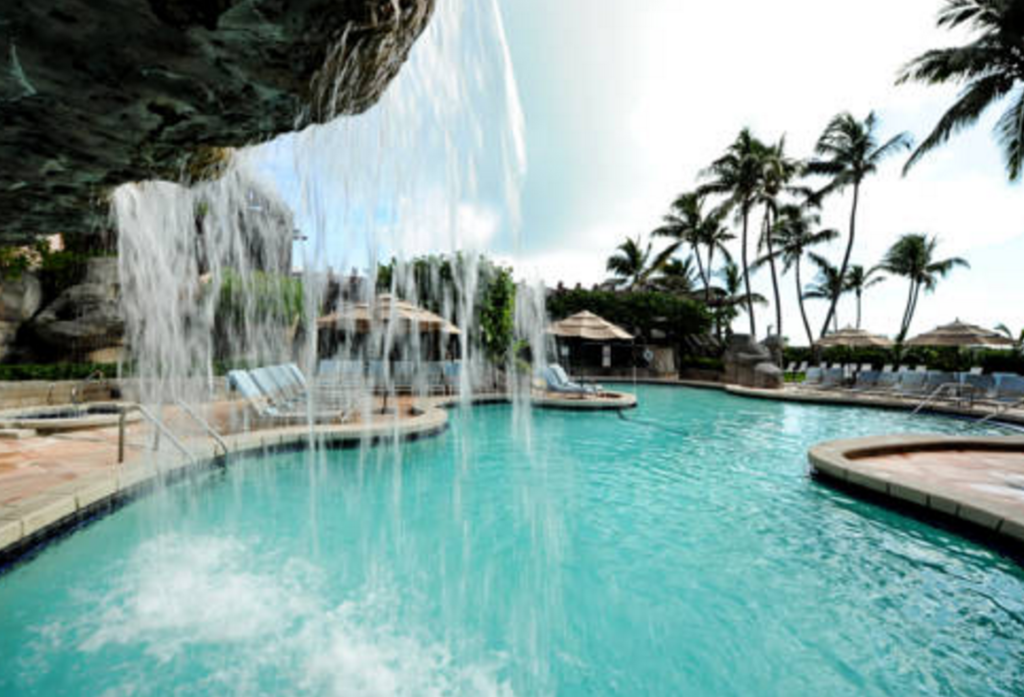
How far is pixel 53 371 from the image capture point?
41.6 feet

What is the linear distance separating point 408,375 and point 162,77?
50.2ft

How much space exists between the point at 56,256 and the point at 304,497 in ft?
60.0

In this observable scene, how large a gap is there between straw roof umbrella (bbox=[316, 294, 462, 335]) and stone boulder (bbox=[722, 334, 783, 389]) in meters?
15.7

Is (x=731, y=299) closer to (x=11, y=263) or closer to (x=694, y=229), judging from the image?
(x=694, y=229)

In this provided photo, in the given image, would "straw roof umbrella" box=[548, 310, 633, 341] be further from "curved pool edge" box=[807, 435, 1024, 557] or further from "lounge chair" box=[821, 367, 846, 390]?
"curved pool edge" box=[807, 435, 1024, 557]

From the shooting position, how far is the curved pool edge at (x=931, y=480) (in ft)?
15.7

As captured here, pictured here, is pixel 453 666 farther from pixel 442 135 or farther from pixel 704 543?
pixel 442 135

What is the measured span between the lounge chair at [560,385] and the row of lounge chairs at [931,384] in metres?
10.5

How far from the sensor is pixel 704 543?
4887 mm

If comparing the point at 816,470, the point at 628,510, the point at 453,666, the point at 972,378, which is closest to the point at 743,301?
the point at 972,378

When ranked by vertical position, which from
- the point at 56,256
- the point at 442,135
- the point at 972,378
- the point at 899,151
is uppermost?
the point at 899,151

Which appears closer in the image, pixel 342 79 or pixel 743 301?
pixel 342 79

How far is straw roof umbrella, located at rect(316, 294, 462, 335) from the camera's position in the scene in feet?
44.7

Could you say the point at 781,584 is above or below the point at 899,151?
below
